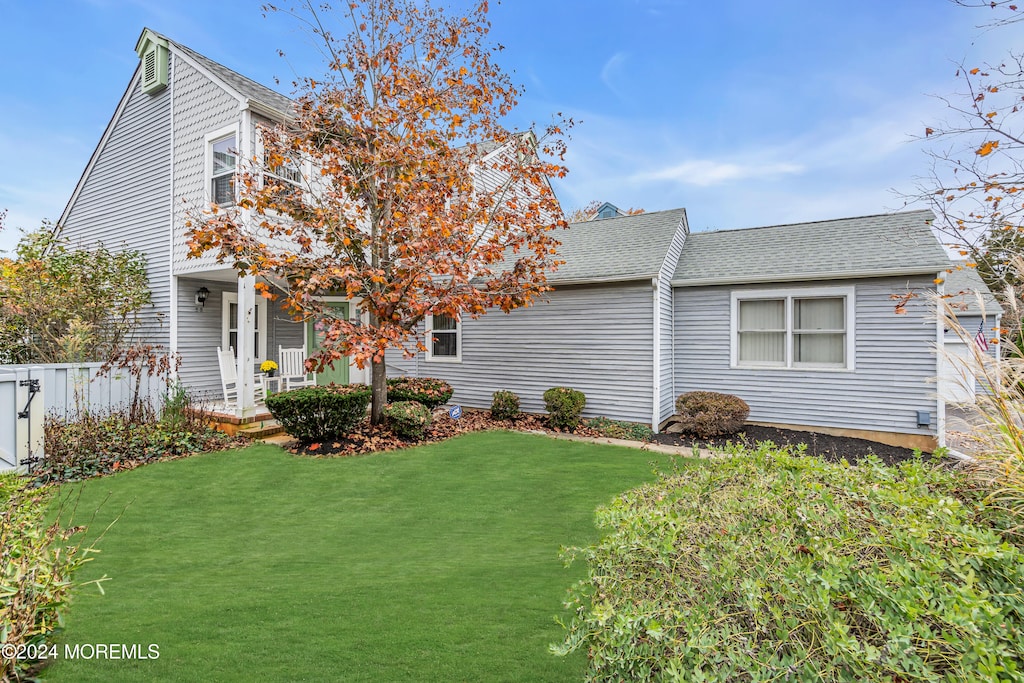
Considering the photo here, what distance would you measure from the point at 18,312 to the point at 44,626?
35.3 feet

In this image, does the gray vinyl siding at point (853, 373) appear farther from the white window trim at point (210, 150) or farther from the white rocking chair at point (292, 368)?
the white window trim at point (210, 150)

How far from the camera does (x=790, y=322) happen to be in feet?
31.1

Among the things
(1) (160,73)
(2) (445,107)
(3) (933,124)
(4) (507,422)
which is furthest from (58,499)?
(3) (933,124)

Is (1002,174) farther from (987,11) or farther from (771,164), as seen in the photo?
(771,164)

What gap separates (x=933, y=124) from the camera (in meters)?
5.39

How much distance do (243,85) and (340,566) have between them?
10.5 m

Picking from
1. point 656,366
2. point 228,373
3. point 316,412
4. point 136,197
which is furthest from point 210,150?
point 656,366

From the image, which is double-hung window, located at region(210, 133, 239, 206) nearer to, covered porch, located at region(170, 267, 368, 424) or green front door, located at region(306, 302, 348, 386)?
covered porch, located at region(170, 267, 368, 424)

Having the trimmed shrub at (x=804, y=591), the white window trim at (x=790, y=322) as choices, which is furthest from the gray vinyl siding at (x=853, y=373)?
the trimmed shrub at (x=804, y=591)

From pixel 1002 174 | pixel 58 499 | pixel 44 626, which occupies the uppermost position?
pixel 1002 174

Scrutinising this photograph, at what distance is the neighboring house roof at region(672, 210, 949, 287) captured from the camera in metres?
8.73

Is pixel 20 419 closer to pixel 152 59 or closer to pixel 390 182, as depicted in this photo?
pixel 390 182

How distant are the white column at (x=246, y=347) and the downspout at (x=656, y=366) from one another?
767 cm

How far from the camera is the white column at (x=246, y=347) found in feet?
30.3
